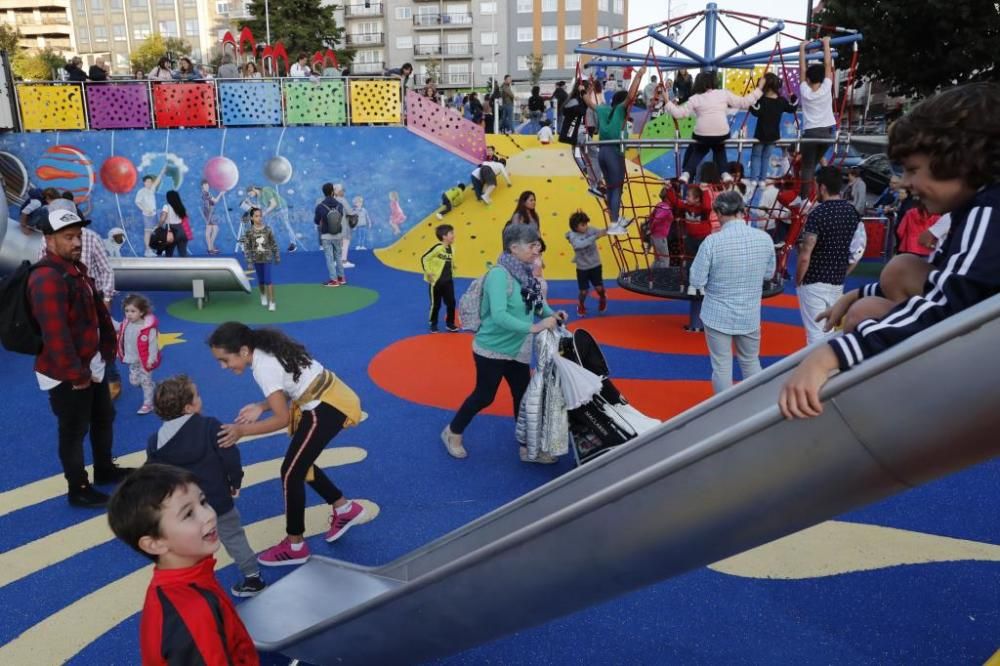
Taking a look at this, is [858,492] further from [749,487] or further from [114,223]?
[114,223]

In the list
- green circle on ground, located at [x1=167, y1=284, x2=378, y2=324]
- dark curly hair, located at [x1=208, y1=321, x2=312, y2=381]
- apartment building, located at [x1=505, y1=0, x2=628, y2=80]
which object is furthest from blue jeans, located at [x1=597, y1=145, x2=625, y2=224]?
apartment building, located at [x1=505, y1=0, x2=628, y2=80]

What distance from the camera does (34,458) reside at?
582cm

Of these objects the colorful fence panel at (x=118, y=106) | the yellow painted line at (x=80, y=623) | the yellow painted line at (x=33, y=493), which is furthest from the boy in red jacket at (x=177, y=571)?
the colorful fence panel at (x=118, y=106)

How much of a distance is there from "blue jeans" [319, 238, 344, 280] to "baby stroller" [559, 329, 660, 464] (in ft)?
27.9

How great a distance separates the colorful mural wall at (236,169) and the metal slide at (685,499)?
14.1m

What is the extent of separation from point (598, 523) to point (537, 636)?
1497 mm

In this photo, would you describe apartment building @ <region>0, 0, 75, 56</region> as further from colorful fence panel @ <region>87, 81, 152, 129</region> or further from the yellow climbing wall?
the yellow climbing wall

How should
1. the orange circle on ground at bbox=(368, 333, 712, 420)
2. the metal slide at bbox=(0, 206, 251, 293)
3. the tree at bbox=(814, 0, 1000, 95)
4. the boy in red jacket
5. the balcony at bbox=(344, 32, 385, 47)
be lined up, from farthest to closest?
the balcony at bbox=(344, 32, 385, 47)
the tree at bbox=(814, 0, 1000, 95)
the metal slide at bbox=(0, 206, 251, 293)
the orange circle on ground at bbox=(368, 333, 712, 420)
the boy in red jacket

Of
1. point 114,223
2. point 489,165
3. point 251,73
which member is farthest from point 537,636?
point 251,73

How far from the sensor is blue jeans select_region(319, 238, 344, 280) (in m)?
12.8

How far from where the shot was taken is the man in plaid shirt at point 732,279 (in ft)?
17.5

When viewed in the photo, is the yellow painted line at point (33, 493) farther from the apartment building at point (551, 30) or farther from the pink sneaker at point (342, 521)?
the apartment building at point (551, 30)

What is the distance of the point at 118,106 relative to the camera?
15.8 meters

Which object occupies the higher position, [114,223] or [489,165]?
[489,165]
